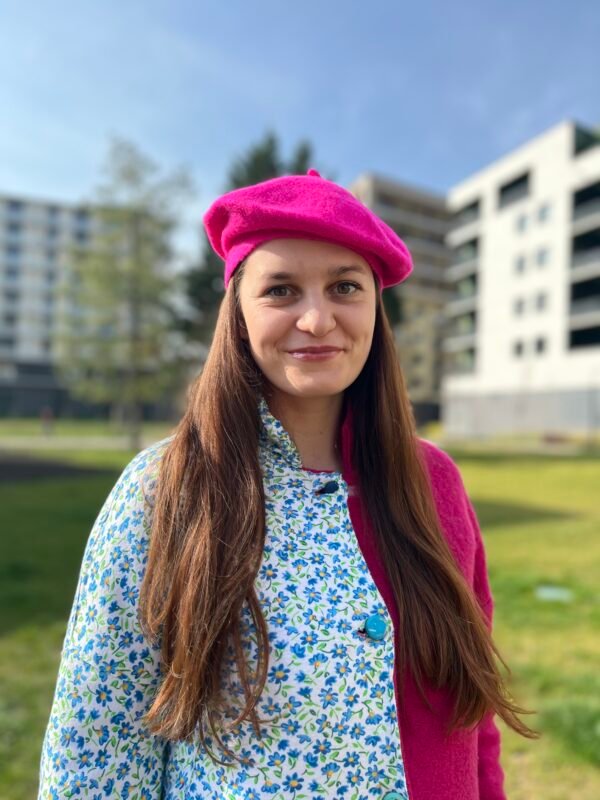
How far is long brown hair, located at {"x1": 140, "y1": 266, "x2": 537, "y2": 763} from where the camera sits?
1.13 metres

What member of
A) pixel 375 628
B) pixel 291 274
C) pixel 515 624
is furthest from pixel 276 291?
pixel 515 624

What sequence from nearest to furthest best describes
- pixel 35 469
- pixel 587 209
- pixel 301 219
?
pixel 301 219, pixel 35 469, pixel 587 209

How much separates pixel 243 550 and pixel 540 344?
4276 cm

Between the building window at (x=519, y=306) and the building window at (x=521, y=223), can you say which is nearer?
the building window at (x=519, y=306)

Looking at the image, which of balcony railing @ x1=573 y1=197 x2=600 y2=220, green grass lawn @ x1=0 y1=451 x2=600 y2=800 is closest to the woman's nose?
green grass lawn @ x1=0 y1=451 x2=600 y2=800

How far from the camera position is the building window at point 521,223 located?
4262 cm

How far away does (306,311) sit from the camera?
1261 millimetres

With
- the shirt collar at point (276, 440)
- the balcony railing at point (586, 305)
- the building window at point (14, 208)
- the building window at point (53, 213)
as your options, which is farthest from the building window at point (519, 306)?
the building window at point (14, 208)

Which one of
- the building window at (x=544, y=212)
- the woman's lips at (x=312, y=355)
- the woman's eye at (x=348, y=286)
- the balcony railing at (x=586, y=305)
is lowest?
the woman's lips at (x=312, y=355)

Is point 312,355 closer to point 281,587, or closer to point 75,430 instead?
point 281,587

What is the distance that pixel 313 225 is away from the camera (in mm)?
1215

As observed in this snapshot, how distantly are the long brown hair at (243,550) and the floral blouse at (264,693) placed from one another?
1.4 inches

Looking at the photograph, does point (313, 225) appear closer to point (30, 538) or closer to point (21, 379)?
point (30, 538)

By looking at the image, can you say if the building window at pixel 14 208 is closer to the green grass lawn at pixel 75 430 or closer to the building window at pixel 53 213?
the building window at pixel 53 213
